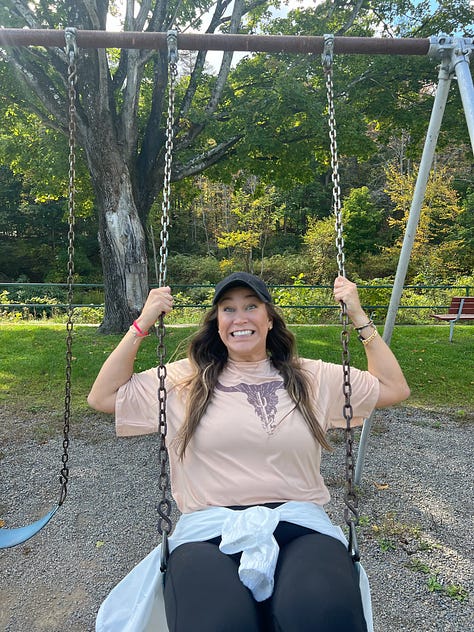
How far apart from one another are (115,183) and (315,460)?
5905 mm

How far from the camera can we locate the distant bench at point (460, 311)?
7.22 meters

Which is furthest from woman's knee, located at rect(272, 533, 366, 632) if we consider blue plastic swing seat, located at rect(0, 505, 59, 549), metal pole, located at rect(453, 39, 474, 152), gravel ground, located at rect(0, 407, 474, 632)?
metal pole, located at rect(453, 39, 474, 152)

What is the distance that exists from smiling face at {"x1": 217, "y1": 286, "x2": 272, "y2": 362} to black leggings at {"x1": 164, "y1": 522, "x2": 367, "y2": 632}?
0.71 meters

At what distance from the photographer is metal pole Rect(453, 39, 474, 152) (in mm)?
2102

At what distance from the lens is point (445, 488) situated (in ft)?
10.8

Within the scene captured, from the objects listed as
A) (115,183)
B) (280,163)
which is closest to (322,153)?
(280,163)

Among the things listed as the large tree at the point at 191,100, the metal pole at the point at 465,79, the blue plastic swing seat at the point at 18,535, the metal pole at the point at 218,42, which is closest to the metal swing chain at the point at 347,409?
the metal pole at the point at 218,42

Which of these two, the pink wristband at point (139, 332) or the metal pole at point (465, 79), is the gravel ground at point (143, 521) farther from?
the metal pole at point (465, 79)

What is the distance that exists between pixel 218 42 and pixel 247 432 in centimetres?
198

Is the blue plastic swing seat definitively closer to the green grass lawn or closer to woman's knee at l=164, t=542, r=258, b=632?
woman's knee at l=164, t=542, r=258, b=632

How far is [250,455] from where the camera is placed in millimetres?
Result: 1618

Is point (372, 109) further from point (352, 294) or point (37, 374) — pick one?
point (352, 294)

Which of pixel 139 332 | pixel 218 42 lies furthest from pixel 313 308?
pixel 139 332

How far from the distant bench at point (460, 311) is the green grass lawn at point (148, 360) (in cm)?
41
